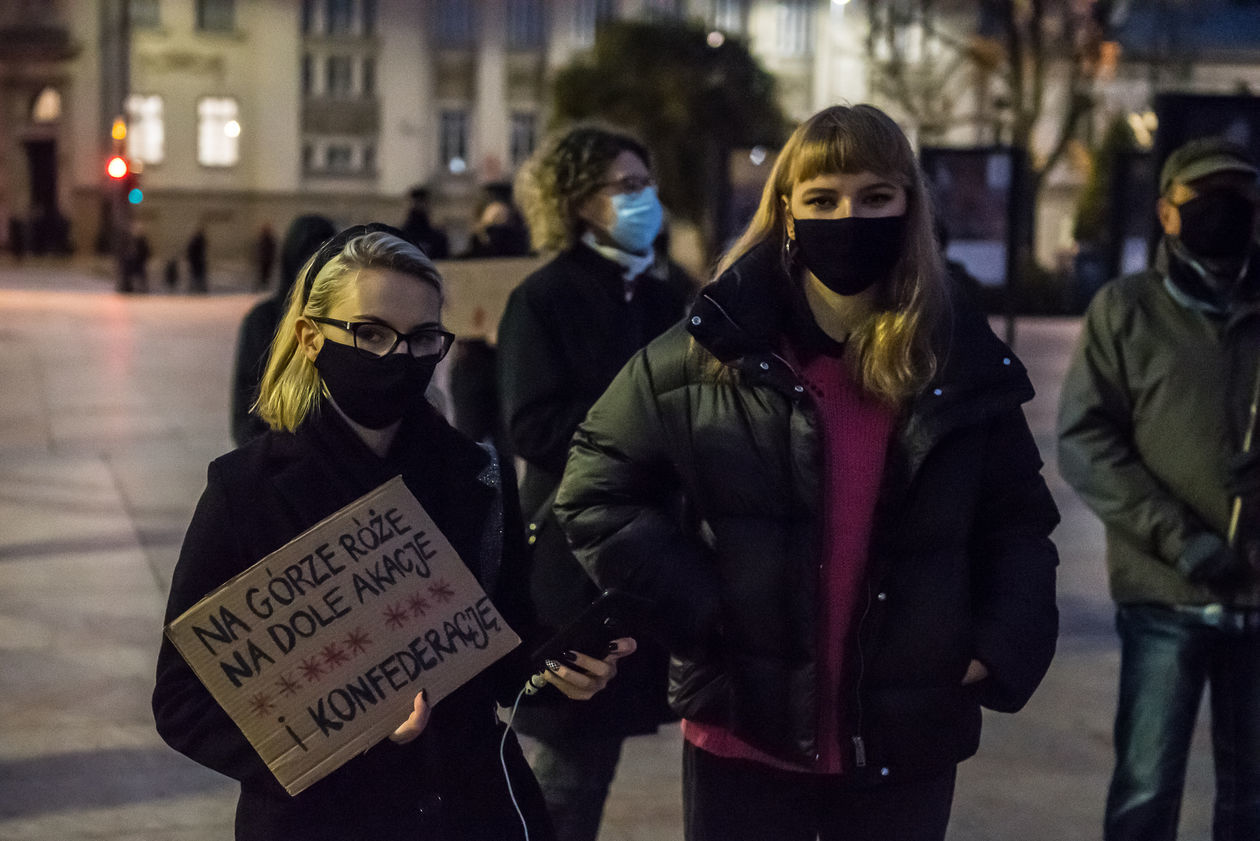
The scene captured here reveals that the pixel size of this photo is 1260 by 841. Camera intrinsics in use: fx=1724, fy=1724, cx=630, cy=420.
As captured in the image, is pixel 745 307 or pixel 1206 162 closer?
pixel 745 307

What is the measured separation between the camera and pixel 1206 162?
4.15 metres

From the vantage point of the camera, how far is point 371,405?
8.53ft

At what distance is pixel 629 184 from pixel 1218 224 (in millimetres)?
1438

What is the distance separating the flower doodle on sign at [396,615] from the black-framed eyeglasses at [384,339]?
1.24 feet

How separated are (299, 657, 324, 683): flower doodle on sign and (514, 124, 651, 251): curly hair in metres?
2.11

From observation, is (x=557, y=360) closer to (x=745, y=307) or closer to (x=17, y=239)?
(x=745, y=307)

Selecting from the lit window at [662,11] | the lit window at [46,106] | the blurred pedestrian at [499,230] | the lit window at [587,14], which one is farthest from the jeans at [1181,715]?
the lit window at [587,14]

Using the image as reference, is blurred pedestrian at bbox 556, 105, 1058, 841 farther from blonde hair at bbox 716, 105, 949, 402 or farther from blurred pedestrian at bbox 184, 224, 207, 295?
blurred pedestrian at bbox 184, 224, 207, 295

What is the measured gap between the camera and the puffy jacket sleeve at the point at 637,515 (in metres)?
2.81

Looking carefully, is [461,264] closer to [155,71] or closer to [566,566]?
[566,566]

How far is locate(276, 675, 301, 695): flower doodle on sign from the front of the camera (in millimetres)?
2459

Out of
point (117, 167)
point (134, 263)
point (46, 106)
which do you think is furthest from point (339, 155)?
point (117, 167)

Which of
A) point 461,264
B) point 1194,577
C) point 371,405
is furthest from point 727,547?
point 461,264

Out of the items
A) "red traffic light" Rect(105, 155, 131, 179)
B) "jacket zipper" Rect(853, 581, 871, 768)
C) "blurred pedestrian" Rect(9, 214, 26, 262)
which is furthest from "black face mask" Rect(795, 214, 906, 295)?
"blurred pedestrian" Rect(9, 214, 26, 262)
